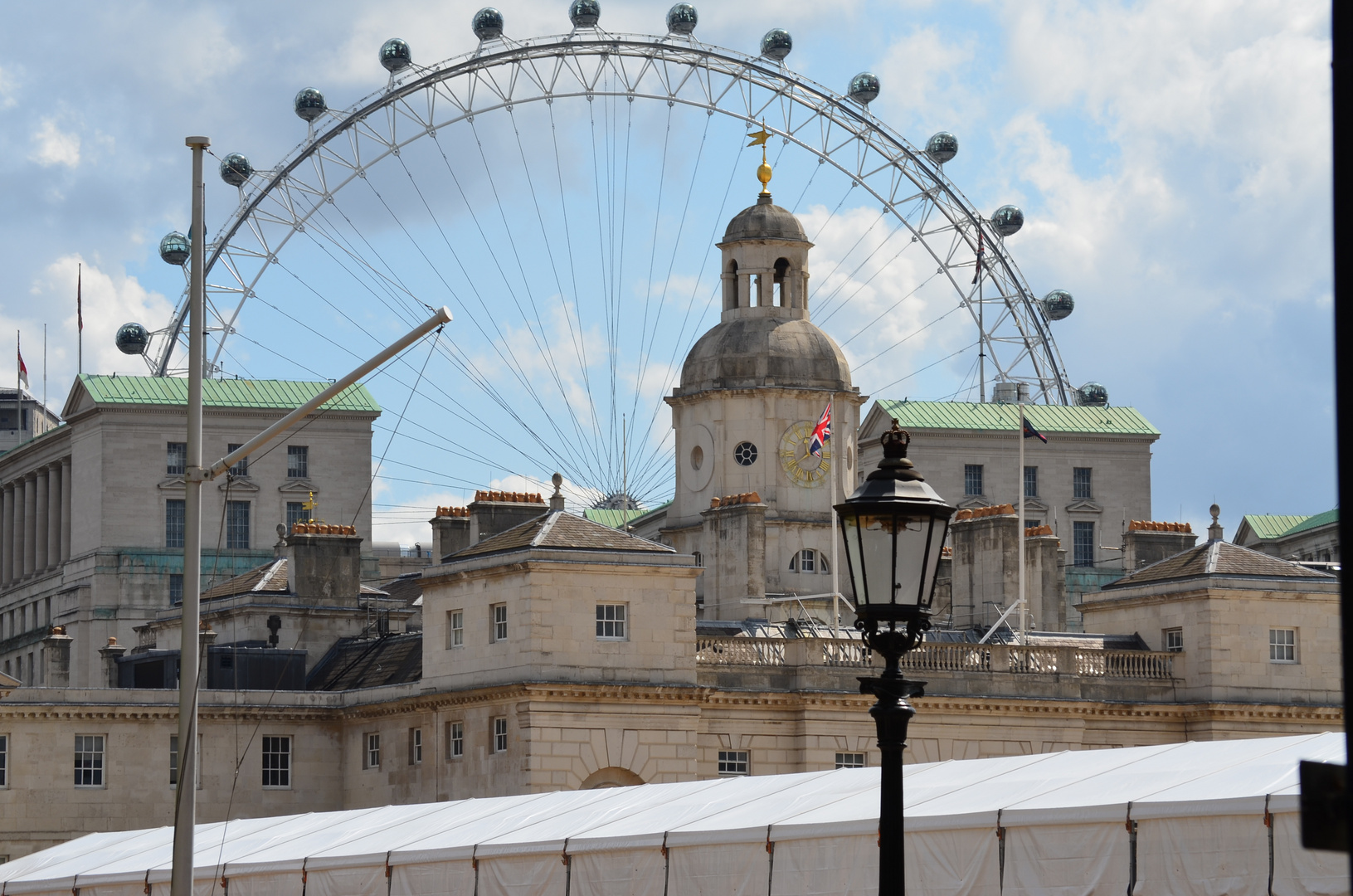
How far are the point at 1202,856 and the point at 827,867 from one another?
7.02 m

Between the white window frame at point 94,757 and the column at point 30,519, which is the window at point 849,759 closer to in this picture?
the white window frame at point 94,757

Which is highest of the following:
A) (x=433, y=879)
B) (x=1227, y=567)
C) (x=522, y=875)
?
(x=1227, y=567)

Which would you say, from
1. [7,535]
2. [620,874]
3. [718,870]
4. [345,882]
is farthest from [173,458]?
[718,870]

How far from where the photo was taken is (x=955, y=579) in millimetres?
85562

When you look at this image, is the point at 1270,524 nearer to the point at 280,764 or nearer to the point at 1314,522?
the point at 1314,522

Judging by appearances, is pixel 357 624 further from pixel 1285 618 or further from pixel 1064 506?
pixel 1064 506

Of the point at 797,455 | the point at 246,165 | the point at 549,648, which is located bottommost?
the point at 549,648

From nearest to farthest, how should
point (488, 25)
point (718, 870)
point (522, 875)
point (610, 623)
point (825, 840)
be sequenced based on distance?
point (825, 840)
point (718, 870)
point (522, 875)
point (610, 623)
point (488, 25)

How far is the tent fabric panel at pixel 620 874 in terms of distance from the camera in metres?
42.1

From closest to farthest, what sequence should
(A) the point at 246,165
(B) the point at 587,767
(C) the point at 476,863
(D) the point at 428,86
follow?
(C) the point at 476,863
(B) the point at 587,767
(D) the point at 428,86
(A) the point at 246,165

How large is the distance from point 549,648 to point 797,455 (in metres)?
19.5

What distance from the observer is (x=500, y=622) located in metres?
70.8

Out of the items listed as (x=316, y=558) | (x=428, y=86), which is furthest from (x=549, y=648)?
(x=428, y=86)

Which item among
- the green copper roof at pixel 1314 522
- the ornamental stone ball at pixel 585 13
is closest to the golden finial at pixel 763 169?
the ornamental stone ball at pixel 585 13
